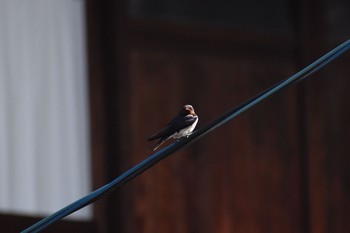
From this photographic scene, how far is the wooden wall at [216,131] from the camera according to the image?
7.02 meters

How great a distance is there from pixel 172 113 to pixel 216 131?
40cm

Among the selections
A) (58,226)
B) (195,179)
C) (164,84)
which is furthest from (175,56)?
(58,226)

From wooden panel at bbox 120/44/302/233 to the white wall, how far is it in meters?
0.34

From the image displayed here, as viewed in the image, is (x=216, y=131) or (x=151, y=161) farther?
(x=216, y=131)

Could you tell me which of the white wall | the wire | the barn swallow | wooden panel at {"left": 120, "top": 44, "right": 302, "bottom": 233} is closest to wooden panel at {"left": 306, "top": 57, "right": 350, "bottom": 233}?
wooden panel at {"left": 120, "top": 44, "right": 302, "bottom": 233}

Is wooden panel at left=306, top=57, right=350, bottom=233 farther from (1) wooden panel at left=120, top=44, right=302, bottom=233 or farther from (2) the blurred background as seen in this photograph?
(1) wooden panel at left=120, top=44, right=302, bottom=233

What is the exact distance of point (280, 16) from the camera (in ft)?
26.1

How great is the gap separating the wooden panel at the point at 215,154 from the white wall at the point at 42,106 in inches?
13.4

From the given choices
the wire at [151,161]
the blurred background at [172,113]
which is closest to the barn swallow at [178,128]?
the wire at [151,161]

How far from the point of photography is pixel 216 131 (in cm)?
753

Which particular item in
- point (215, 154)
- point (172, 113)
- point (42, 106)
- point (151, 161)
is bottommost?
point (215, 154)

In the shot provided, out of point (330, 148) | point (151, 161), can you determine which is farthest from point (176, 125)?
point (330, 148)

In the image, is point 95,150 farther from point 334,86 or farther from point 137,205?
point 334,86

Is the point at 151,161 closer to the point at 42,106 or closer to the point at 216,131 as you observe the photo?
the point at 42,106
